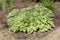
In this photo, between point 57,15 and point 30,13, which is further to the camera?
point 57,15

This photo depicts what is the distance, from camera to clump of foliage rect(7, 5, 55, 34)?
23.8ft

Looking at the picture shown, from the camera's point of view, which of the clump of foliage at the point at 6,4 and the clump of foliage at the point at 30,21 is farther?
the clump of foliage at the point at 6,4

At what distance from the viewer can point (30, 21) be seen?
7.39 m

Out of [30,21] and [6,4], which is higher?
[6,4]

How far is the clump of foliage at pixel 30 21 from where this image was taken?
7.25 meters

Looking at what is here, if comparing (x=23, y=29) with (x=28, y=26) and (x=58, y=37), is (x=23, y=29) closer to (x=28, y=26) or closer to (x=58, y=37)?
(x=28, y=26)

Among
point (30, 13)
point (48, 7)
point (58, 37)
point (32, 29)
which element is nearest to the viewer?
point (58, 37)

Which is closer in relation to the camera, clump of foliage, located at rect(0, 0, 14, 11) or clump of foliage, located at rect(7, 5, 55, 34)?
clump of foliage, located at rect(7, 5, 55, 34)

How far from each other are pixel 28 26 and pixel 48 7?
1.62m

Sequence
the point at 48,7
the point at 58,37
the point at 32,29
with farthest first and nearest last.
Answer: the point at 48,7 < the point at 32,29 < the point at 58,37

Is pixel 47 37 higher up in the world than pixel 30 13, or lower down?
lower down

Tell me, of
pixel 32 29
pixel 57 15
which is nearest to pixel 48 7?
pixel 57 15

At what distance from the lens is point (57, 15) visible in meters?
8.70

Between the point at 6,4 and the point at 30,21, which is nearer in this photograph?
the point at 30,21
